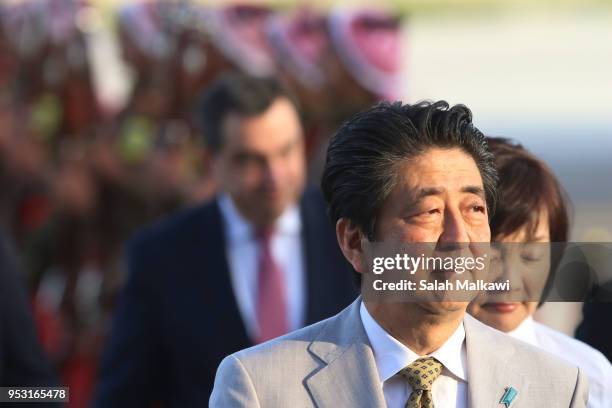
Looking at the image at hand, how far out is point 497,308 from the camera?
3217 millimetres

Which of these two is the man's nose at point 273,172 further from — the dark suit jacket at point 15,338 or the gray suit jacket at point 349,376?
the gray suit jacket at point 349,376

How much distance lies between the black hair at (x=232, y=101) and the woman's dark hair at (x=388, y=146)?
2.44 meters

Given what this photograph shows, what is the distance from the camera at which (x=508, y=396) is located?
2.79 metres

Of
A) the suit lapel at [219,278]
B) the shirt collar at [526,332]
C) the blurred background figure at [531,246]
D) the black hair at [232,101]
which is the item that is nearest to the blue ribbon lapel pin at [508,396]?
the blurred background figure at [531,246]

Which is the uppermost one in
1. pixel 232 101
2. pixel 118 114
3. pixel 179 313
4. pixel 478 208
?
pixel 118 114

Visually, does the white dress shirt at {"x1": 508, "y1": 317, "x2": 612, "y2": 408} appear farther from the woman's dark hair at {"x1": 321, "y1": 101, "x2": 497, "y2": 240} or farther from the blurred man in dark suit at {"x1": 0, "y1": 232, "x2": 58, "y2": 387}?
the blurred man in dark suit at {"x1": 0, "y1": 232, "x2": 58, "y2": 387}

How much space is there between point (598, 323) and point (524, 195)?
0.97 feet

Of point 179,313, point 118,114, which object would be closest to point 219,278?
point 179,313

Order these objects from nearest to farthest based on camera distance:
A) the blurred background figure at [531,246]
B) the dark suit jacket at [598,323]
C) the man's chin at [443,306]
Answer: the man's chin at [443,306]
the blurred background figure at [531,246]
the dark suit jacket at [598,323]

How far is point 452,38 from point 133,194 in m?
20.9

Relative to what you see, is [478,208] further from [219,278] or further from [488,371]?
[219,278]

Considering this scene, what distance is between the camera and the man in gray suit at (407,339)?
9.03 ft

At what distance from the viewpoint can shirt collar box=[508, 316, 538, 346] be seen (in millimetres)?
3289

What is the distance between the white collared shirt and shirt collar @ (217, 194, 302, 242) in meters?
2.25
